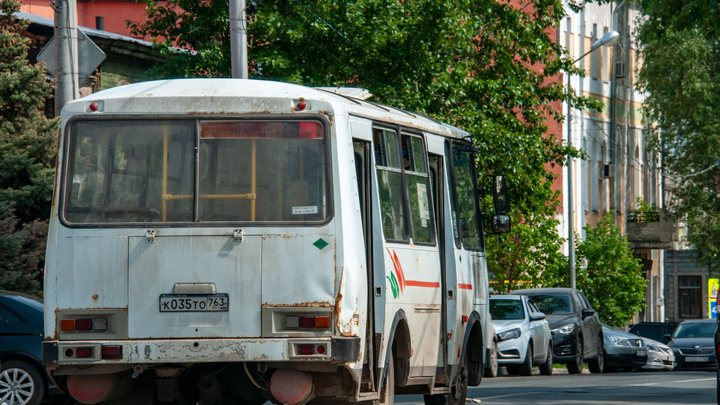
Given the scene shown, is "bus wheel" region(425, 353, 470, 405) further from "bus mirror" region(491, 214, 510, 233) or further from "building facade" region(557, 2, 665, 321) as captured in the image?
"building facade" region(557, 2, 665, 321)

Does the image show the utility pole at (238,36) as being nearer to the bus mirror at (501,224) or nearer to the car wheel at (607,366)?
the bus mirror at (501,224)

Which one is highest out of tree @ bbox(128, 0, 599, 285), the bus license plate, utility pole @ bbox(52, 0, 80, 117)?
tree @ bbox(128, 0, 599, 285)

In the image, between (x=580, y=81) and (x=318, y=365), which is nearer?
(x=318, y=365)

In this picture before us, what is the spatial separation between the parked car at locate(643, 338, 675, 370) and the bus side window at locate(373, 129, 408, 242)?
25711 millimetres

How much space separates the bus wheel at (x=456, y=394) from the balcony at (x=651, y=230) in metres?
45.3

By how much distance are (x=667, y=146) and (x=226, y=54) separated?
36.3 metres

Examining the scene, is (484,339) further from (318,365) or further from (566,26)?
Answer: (566,26)

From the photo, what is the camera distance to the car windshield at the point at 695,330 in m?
35.5

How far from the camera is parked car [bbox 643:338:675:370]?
35.8m

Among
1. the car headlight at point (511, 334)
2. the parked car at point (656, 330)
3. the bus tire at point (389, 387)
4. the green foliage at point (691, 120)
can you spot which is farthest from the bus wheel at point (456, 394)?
the green foliage at point (691, 120)

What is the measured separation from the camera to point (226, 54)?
25281mm

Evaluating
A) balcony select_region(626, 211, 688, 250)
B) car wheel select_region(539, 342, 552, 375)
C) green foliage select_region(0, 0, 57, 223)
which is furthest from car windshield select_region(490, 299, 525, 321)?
balcony select_region(626, 211, 688, 250)

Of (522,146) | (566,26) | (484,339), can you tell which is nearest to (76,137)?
(484,339)

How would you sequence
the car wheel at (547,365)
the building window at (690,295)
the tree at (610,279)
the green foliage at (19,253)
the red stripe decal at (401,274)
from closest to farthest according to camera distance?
the red stripe decal at (401,274) < the green foliage at (19,253) < the car wheel at (547,365) < the tree at (610,279) < the building window at (690,295)
